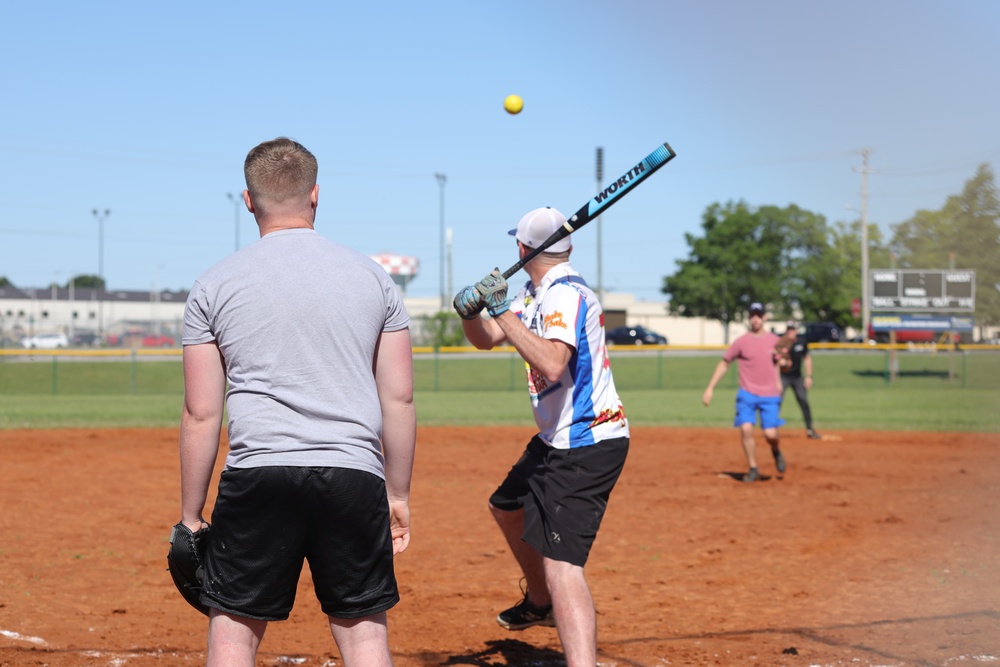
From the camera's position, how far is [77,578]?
6617 millimetres

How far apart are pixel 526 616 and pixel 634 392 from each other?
24155mm

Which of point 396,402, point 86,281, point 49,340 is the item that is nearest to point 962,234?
point 396,402

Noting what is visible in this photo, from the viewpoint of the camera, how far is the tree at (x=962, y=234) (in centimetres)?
529

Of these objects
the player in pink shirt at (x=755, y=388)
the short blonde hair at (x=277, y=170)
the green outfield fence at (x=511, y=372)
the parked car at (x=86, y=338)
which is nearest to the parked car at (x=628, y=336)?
the green outfield fence at (x=511, y=372)

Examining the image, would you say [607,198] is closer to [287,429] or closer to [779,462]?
[287,429]

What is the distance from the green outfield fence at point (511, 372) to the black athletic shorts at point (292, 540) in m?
24.4

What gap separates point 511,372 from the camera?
1276 inches

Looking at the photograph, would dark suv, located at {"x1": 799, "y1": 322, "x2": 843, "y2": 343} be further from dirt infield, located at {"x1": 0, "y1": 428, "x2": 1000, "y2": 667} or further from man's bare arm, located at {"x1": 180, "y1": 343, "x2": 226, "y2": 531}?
man's bare arm, located at {"x1": 180, "y1": 343, "x2": 226, "y2": 531}

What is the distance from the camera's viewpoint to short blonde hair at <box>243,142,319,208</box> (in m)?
3.07

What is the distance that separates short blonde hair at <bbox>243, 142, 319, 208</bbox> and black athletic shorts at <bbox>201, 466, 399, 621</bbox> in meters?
0.85

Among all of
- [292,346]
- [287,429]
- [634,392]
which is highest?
[292,346]

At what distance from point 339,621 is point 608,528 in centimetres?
591

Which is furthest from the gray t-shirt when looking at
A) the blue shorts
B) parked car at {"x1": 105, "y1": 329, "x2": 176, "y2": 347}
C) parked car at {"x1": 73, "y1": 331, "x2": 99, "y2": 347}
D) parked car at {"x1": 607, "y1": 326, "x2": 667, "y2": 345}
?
parked car at {"x1": 73, "y1": 331, "x2": 99, "y2": 347}

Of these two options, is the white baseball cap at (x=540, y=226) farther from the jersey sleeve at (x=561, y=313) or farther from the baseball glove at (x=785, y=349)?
the baseball glove at (x=785, y=349)
